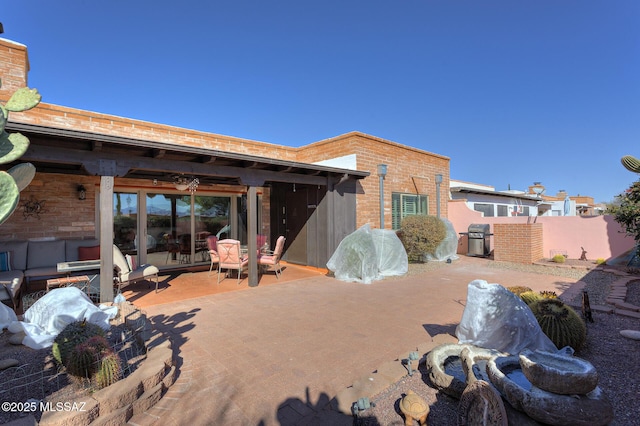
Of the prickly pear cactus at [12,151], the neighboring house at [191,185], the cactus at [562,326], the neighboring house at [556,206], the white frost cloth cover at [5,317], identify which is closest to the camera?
the prickly pear cactus at [12,151]

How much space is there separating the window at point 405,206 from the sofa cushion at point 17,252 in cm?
978

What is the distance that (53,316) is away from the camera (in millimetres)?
3793

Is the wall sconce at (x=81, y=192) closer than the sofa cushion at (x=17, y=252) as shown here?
No

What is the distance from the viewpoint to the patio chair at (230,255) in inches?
279

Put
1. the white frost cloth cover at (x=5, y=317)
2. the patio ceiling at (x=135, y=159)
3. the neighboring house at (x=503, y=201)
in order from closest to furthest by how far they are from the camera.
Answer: the white frost cloth cover at (x=5, y=317) < the patio ceiling at (x=135, y=159) < the neighboring house at (x=503, y=201)

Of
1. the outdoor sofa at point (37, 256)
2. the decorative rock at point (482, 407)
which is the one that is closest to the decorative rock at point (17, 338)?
the outdoor sofa at point (37, 256)

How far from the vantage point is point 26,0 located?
615 centimetres

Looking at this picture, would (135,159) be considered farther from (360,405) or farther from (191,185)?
(360,405)

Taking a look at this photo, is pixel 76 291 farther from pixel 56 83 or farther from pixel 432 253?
pixel 432 253

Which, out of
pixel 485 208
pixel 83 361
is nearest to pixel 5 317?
pixel 83 361

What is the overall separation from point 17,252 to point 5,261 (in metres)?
0.29

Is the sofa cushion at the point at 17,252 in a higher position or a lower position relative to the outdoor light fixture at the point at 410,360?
higher

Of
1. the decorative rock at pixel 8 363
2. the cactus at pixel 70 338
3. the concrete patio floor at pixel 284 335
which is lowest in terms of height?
the concrete patio floor at pixel 284 335

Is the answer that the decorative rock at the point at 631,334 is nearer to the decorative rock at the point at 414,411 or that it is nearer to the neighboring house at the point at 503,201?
the decorative rock at the point at 414,411
